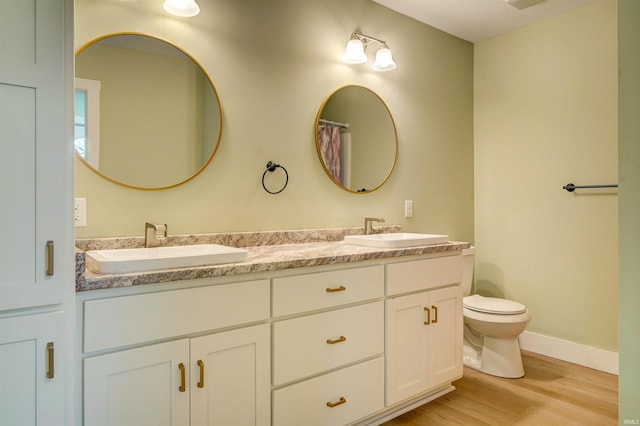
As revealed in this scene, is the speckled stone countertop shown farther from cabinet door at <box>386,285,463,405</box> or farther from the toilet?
the toilet

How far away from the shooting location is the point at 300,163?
2.28 m

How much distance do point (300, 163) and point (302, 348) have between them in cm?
107

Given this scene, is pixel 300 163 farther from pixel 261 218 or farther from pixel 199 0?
pixel 199 0

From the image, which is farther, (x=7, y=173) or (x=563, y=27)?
(x=563, y=27)

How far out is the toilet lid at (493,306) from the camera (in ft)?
8.05

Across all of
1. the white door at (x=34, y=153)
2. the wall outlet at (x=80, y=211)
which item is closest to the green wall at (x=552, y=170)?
the wall outlet at (x=80, y=211)

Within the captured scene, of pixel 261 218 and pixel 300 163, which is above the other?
pixel 300 163

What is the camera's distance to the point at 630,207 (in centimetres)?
128

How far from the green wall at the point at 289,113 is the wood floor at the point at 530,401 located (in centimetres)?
109

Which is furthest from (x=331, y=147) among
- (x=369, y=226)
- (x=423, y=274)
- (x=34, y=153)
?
(x=34, y=153)

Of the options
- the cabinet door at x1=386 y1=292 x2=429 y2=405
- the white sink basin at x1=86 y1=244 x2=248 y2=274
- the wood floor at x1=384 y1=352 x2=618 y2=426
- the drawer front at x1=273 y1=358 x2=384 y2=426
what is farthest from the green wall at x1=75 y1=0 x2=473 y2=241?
the wood floor at x1=384 y1=352 x2=618 y2=426

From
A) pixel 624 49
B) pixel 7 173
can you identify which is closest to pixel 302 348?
pixel 7 173

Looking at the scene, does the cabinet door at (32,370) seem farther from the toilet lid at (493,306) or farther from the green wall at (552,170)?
the green wall at (552,170)

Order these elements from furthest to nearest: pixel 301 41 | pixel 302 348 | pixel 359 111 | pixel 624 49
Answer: pixel 359 111, pixel 301 41, pixel 302 348, pixel 624 49
